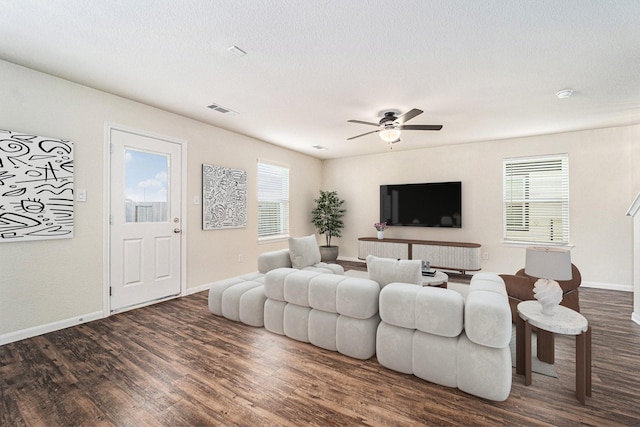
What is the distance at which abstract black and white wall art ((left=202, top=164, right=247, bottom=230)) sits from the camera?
432 cm

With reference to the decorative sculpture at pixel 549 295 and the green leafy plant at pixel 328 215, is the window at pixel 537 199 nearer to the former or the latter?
the green leafy plant at pixel 328 215

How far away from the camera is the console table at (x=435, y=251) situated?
4.93 meters

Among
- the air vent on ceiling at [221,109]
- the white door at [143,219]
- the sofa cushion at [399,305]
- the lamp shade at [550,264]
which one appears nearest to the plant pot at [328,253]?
the white door at [143,219]

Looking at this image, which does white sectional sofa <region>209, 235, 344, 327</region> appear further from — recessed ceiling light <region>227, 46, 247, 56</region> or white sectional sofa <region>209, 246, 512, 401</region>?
recessed ceiling light <region>227, 46, 247, 56</region>

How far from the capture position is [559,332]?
1726 mm

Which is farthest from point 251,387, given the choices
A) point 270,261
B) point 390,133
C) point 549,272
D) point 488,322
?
point 390,133

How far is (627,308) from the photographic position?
3.45 meters

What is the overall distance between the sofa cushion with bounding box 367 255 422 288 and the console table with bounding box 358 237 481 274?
3.20 m

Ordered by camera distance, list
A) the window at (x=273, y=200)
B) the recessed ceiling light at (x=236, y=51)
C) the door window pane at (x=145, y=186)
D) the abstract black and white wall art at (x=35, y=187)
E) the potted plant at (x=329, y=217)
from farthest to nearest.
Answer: the potted plant at (x=329, y=217), the window at (x=273, y=200), the door window pane at (x=145, y=186), the abstract black and white wall art at (x=35, y=187), the recessed ceiling light at (x=236, y=51)

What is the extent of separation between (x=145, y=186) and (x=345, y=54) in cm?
296

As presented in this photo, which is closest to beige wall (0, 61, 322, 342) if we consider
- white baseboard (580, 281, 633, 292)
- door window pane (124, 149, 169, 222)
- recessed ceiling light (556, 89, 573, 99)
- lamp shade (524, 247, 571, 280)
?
door window pane (124, 149, 169, 222)

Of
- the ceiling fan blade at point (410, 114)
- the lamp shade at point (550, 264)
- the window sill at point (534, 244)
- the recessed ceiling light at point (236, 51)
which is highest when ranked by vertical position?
the recessed ceiling light at point (236, 51)

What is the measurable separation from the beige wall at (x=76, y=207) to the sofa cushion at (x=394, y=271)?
2956 millimetres

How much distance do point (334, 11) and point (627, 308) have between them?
189 inches
